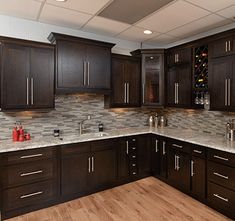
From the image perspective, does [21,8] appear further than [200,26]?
No

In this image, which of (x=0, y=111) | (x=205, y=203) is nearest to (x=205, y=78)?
(x=205, y=203)

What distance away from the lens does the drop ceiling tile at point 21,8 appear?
2371 mm

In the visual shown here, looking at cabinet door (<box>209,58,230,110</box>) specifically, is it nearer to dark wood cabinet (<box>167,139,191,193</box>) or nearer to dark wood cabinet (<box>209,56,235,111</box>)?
dark wood cabinet (<box>209,56,235,111</box>)

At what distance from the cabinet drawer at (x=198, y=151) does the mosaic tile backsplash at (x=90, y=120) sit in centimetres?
71

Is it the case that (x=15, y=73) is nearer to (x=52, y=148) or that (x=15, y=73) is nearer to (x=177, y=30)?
(x=52, y=148)

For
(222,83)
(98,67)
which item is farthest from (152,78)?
(222,83)

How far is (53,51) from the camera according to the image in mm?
2822

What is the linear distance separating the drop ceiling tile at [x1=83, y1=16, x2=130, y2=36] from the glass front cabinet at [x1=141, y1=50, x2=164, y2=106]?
77 cm

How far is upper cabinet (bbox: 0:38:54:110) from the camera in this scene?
2504 mm

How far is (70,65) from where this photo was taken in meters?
2.94

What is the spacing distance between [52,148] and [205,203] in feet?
7.74

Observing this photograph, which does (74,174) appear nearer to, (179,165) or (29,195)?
(29,195)

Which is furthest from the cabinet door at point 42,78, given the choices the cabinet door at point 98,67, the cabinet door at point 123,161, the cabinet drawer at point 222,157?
the cabinet drawer at point 222,157

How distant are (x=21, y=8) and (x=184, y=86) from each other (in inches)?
113
